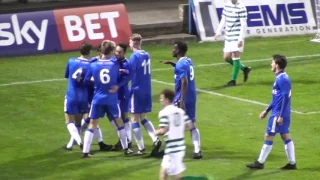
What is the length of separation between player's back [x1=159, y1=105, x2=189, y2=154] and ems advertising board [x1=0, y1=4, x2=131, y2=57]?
14.4 m

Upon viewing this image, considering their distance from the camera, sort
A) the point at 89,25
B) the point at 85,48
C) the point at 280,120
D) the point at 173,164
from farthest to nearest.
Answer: the point at 89,25, the point at 85,48, the point at 280,120, the point at 173,164

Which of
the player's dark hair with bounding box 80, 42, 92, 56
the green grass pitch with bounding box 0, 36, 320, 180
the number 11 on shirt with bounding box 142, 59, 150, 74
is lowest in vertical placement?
the green grass pitch with bounding box 0, 36, 320, 180

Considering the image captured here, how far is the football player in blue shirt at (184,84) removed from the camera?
55.6 ft

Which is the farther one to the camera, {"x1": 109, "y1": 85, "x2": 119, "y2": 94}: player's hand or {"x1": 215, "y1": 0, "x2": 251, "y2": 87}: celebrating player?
{"x1": 215, "y1": 0, "x2": 251, "y2": 87}: celebrating player

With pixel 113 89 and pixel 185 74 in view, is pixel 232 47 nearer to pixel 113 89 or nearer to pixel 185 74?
pixel 185 74

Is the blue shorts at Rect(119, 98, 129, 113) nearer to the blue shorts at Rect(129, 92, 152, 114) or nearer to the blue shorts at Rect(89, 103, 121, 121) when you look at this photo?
the blue shorts at Rect(129, 92, 152, 114)

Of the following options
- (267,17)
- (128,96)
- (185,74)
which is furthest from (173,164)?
(267,17)

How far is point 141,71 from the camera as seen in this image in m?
17.6

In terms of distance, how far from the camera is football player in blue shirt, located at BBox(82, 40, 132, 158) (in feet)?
56.4

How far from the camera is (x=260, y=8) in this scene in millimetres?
31422

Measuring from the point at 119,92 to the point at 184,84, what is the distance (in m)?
1.67

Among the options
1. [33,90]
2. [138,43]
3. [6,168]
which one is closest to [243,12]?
[33,90]

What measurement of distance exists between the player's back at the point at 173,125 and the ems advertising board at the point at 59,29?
567 inches

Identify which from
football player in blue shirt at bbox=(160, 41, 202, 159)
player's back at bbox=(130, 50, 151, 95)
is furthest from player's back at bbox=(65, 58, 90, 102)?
football player in blue shirt at bbox=(160, 41, 202, 159)
